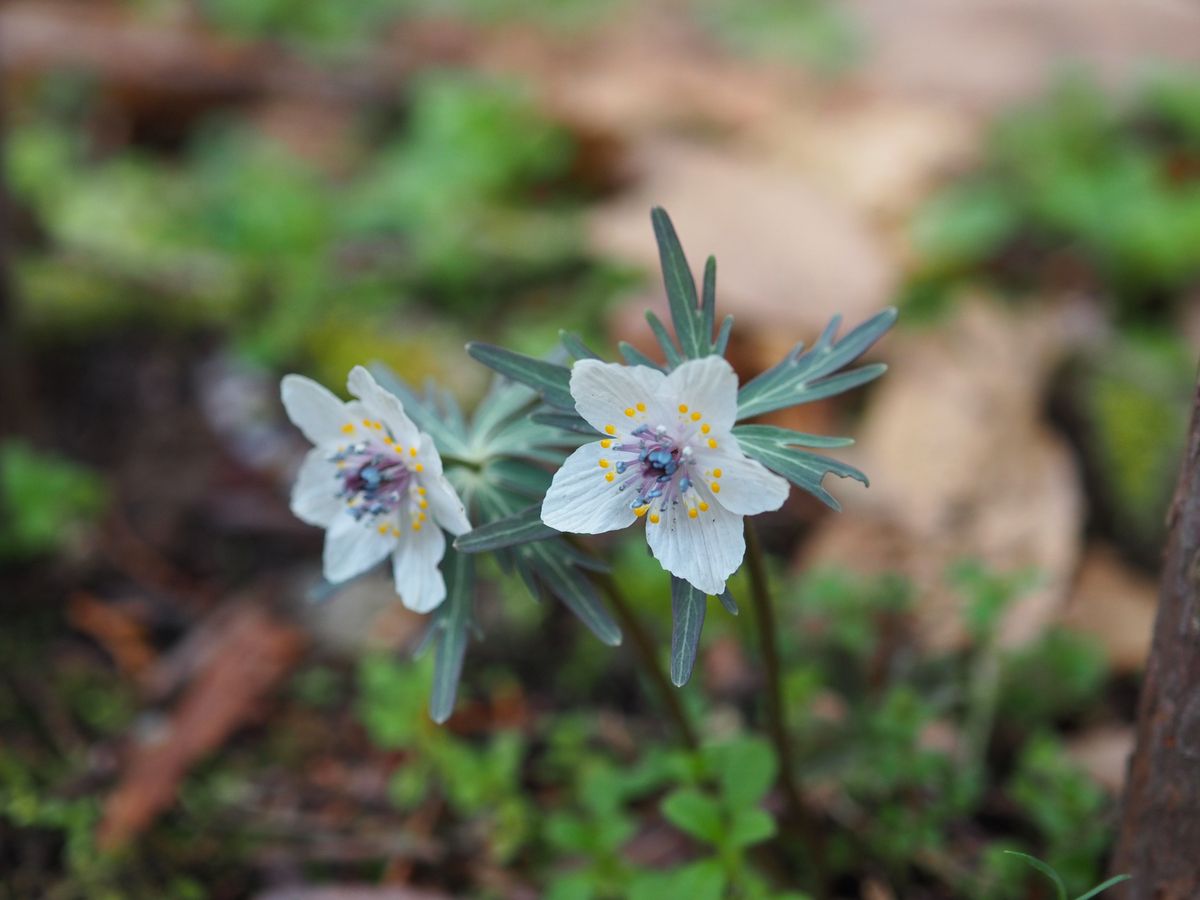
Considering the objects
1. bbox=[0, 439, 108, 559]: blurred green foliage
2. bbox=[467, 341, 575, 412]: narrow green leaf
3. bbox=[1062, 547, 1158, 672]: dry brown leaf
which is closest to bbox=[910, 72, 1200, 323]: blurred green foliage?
bbox=[1062, 547, 1158, 672]: dry brown leaf

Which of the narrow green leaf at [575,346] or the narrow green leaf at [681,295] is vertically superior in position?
the narrow green leaf at [681,295]

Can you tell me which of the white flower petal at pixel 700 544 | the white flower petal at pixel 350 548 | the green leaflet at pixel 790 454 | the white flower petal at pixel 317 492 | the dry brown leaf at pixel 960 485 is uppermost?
the green leaflet at pixel 790 454

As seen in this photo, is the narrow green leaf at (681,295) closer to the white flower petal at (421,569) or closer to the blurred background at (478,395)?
the white flower petal at (421,569)

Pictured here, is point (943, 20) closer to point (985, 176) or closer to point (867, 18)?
point (867, 18)

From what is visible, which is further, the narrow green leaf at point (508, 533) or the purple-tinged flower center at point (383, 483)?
the purple-tinged flower center at point (383, 483)

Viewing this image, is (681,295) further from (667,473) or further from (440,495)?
(440,495)

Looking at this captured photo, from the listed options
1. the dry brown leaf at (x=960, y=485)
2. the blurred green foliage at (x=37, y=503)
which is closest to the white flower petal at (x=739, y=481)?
the dry brown leaf at (x=960, y=485)

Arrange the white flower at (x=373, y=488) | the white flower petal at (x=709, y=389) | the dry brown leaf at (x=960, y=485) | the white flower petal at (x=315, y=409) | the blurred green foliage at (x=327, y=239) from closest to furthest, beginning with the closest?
1. the white flower petal at (x=709, y=389)
2. the white flower at (x=373, y=488)
3. the white flower petal at (x=315, y=409)
4. the dry brown leaf at (x=960, y=485)
5. the blurred green foliage at (x=327, y=239)
